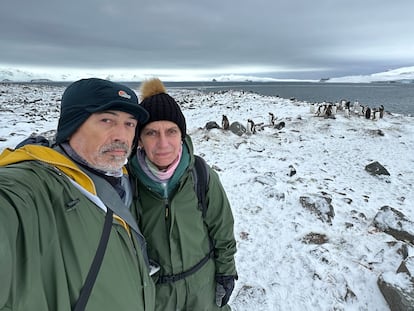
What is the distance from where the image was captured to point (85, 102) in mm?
1517

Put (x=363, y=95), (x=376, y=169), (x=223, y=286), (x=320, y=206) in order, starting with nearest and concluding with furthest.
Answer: (x=223, y=286), (x=320, y=206), (x=376, y=169), (x=363, y=95)

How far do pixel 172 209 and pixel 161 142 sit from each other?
485 mm

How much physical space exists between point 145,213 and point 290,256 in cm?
330

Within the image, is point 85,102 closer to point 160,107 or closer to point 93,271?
point 160,107

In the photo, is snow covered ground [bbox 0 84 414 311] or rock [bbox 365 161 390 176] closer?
snow covered ground [bbox 0 84 414 311]

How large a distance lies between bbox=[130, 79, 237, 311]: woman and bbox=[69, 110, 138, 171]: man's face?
1.28 ft

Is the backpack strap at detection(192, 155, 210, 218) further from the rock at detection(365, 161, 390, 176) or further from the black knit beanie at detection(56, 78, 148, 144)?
the rock at detection(365, 161, 390, 176)

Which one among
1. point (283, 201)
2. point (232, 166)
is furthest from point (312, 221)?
point (232, 166)

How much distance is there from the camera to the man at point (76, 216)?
0.93 meters

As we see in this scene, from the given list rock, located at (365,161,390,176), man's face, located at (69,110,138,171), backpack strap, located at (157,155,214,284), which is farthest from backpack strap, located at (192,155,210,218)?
rock, located at (365,161,390,176)

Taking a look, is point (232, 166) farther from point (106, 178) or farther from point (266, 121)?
point (266, 121)

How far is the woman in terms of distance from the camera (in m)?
1.93

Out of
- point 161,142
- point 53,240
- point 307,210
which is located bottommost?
point 307,210

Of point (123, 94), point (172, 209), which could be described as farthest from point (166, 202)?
point (123, 94)
